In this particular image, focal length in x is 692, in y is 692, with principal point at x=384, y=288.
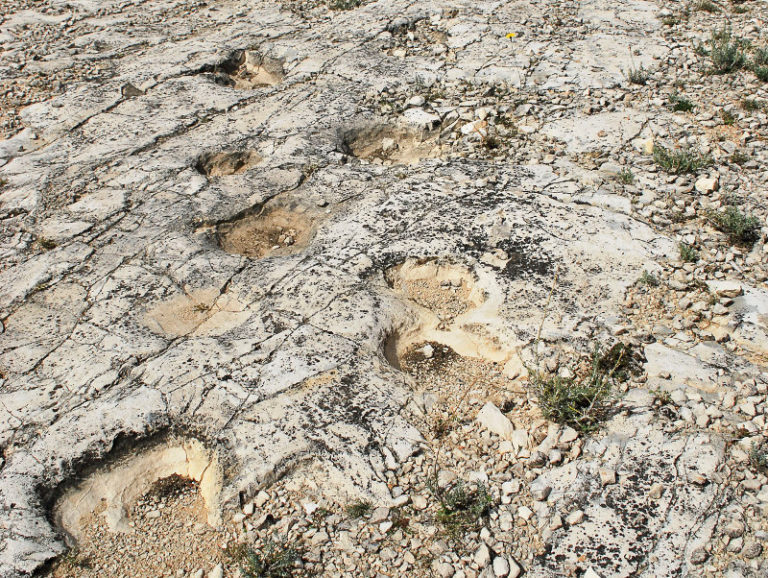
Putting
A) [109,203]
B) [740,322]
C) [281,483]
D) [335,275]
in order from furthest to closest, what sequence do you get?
[109,203] → [335,275] → [740,322] → [281,483]

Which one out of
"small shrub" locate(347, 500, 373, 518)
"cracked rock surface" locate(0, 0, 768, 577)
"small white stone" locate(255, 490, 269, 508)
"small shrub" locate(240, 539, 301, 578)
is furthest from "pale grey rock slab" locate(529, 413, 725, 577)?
"small white stone" locate(255, 490, 269, 508)

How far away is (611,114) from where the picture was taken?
4168mm

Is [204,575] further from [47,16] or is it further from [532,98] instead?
[47,16]

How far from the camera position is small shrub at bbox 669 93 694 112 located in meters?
4.14

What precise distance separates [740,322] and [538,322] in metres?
0.82

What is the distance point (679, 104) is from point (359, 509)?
321 cm

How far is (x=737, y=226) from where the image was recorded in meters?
3.22

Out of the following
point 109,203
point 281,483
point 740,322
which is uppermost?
point 109,203

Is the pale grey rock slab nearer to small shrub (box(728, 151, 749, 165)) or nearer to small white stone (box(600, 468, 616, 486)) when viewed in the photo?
small white stone (box(600, 468, 616, 486))

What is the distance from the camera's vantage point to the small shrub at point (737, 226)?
127 inches

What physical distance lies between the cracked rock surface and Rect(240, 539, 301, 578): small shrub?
64 millimetres

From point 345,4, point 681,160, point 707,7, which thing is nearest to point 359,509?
point 681,160

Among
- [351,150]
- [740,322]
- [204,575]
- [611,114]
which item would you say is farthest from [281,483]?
[611,114]

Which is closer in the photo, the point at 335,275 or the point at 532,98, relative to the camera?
Answer: the point at 335,275
